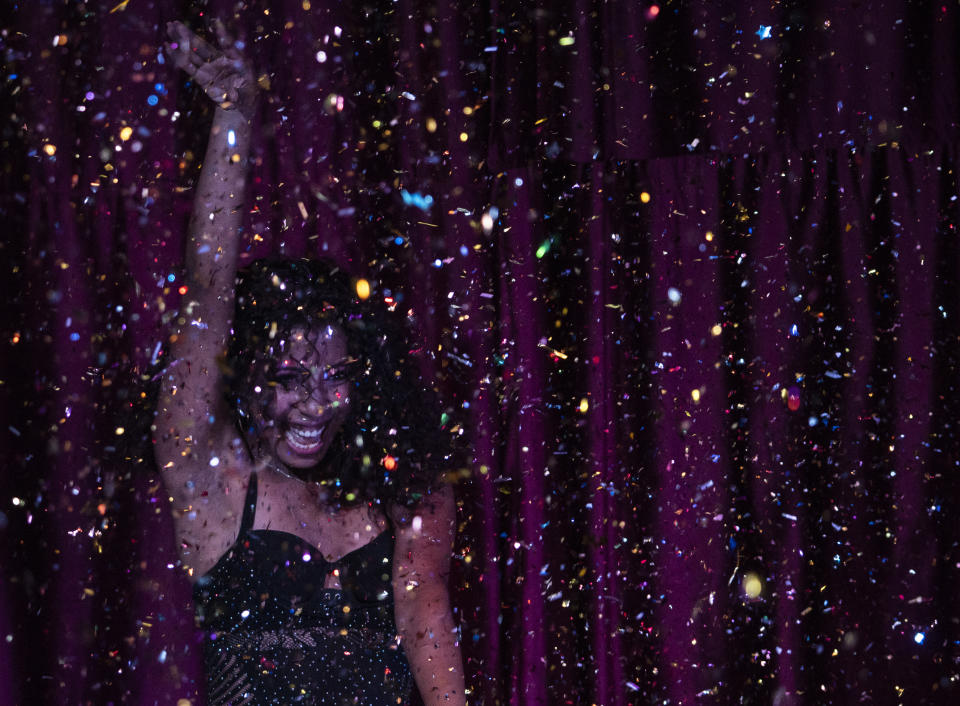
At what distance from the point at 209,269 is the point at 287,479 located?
0.31 m

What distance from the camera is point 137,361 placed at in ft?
4.46

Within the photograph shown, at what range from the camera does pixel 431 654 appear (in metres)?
1.14

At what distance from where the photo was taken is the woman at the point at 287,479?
1.04m

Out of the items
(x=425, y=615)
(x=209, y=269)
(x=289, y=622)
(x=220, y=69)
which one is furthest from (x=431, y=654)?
(x=220, y=69)

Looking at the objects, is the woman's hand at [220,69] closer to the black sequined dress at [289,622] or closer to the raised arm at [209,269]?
the raised arm at [209,269]

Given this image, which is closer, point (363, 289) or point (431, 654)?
point (431, 654)

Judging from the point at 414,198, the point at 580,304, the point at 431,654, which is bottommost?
the point at 431,654

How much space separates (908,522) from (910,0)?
878 millimetres

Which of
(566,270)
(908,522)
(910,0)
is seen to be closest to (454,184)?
(566,270)

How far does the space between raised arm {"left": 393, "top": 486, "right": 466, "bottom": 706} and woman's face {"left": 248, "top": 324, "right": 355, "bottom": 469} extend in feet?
0.64

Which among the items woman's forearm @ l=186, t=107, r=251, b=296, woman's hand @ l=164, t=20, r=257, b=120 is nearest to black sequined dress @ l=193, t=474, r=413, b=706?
woman's forearm @ l=186, t=107, r=251, b=296

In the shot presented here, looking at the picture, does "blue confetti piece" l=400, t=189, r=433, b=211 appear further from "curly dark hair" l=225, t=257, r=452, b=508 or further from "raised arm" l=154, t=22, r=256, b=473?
"raised arm" l=154, t=22, r=256, b=473

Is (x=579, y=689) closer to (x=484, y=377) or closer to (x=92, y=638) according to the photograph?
(x=484, y=377)

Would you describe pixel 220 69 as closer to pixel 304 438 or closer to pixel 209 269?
pixel 209 269
